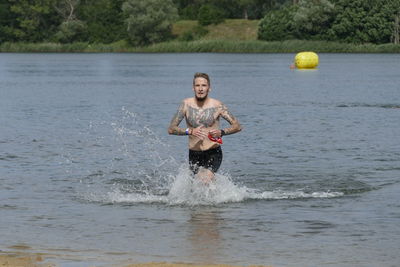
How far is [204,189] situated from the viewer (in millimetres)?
15094

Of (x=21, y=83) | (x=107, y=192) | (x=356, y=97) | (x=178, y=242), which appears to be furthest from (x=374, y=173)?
(x=21, y=83)

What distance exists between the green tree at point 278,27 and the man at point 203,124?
110 metres

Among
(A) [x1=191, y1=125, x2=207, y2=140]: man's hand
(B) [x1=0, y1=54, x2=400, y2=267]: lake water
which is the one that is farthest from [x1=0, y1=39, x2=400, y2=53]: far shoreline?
(A) [x1=191, y1=125, x2=207, y2=140]: man's hand

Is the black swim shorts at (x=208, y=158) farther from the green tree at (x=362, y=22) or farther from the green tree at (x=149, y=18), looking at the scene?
the green tree at (x=149, y=18)

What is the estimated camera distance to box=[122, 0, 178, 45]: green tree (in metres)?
130

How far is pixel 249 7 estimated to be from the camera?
15338 centimetres

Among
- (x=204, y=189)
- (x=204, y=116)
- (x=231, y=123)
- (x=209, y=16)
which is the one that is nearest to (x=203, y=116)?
(x=204, y=116)

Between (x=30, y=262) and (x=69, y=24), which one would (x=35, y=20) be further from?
(x=30, y=262)

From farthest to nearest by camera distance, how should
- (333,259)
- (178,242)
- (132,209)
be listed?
(132,209) → (178,242) → (333,259)

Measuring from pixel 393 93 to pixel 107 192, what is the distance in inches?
1227

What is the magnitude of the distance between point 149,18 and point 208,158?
116491mm

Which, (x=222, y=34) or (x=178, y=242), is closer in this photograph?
(x=178, y=242)

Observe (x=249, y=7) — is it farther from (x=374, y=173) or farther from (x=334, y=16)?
(x=374, y=173)

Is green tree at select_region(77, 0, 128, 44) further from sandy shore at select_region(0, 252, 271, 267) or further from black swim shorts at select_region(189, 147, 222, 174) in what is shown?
sandy shore at select_region(0, 252, 271, 267)
